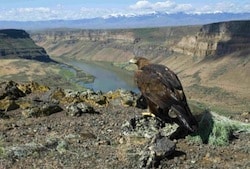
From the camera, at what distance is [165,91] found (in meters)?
11.8

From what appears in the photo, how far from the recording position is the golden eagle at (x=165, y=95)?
11.7 meters

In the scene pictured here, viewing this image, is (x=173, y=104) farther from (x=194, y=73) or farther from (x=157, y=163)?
(x=194, y=73)

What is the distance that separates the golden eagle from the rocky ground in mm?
378

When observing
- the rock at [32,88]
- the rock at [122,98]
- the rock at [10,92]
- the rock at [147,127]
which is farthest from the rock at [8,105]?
the rock at [147,127]

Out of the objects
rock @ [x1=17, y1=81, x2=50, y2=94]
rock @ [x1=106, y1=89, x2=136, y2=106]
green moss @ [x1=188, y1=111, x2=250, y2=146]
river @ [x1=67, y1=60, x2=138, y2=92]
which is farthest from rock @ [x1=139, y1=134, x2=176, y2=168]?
river @ [x1=67, y1=60, x2=138, y2=92]

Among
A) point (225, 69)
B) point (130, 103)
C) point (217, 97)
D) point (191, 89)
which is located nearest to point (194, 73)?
point (225, 69)

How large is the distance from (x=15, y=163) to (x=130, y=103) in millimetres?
7327

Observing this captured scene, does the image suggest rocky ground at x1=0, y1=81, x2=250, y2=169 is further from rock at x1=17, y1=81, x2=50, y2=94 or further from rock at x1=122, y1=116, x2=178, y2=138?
rock at x1=17, y1=81, x2=50, y2=94

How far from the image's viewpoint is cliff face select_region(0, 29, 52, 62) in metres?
180

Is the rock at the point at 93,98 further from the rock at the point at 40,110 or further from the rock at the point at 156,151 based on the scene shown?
the rock at the point at 156,151

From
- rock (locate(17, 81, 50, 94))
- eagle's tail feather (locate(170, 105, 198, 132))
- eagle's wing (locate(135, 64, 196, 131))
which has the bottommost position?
rock (locate(17, 81, 50, 94))

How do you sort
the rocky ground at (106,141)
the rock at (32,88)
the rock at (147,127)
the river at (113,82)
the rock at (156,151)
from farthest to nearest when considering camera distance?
the river at (113,82) < the rock at (32,88) < the rock at (147,127) < the rocky ground at (106,141) < the rock at (156,151)

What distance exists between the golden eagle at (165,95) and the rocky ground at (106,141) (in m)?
0.38

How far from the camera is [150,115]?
13008mm
